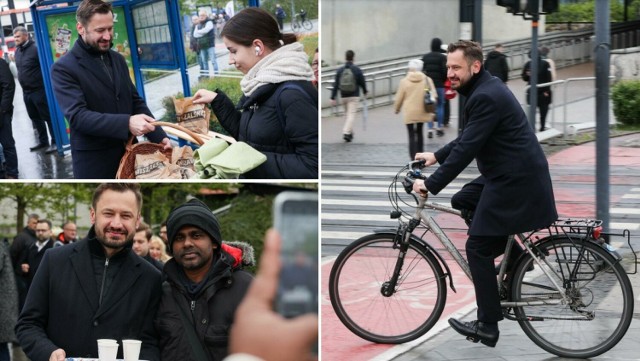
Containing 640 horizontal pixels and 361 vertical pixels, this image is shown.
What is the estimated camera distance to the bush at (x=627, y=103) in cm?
2014

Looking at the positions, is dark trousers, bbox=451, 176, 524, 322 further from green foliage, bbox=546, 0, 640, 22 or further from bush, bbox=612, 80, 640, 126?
green foliage, bbox=546, 0, 640, 22

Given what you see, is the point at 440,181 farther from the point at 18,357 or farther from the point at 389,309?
the point at 18,357

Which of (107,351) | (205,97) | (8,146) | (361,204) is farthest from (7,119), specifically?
(107,351)

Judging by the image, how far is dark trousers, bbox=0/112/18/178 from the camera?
7.60 meters

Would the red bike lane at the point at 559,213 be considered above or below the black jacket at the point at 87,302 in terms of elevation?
below

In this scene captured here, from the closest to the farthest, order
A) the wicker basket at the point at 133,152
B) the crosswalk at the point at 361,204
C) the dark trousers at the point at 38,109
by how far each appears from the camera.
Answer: the wicker basket at the point at 133,152 < the dark trousers at the point at 38,109 < the crosswalk at the point at 361,204

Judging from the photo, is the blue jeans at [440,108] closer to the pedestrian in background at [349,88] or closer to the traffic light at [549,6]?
the pedestrian in background at [349,88]

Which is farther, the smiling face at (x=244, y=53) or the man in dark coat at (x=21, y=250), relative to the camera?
the man in dark coat at (x=21, y=250)

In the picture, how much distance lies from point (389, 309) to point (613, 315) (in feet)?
4.28

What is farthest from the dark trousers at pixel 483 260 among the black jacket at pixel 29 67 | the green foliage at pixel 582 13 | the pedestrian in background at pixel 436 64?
the green foliage at pixel 582 13

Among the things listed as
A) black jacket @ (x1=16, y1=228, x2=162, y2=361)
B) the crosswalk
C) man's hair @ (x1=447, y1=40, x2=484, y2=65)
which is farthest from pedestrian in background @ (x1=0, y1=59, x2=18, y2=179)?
black jacket @ (x1=16, y1=228, x2=162, y2=361)

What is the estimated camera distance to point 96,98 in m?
5.16

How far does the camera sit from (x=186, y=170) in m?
4.81

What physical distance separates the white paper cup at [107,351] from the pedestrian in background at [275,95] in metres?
1.10
